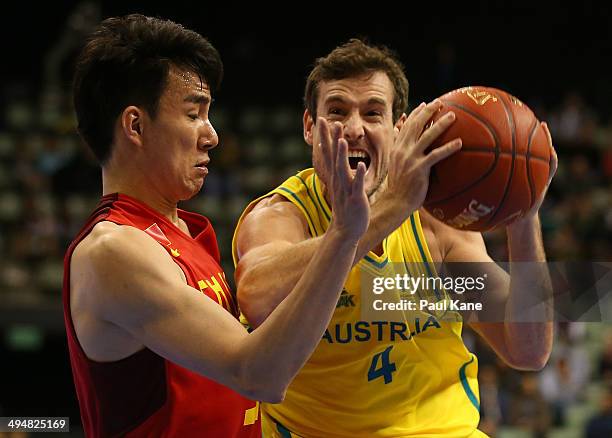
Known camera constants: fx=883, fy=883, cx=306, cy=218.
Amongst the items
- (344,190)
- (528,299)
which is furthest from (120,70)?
(528,299)

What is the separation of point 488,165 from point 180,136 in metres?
A: 1.01

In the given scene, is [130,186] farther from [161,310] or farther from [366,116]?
[366,116]

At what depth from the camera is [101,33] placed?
9.62ft

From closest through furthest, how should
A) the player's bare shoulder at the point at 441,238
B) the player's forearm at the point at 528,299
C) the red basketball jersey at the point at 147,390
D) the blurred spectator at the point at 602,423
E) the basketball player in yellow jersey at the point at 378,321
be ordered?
1. the red basketball jersey at the point at 147,390
2. the player's forearm at the point at 528,299
3. the basketball player in yellow jersey at the point at 378,321
4. the player's bare shoulder at the point at 441,238
5. the blurred spectator at the point at 602,423

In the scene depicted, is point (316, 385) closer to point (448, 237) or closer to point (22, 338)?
point (448, 237)

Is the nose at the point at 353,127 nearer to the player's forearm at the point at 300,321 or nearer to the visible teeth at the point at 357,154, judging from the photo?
the visible teeth at the point at 357,154

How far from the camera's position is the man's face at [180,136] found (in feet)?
9.45

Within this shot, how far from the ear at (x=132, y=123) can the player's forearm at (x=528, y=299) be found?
1.39 metres

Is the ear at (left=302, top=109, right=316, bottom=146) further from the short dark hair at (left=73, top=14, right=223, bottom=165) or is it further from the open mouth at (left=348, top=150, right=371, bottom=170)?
the short dark hair at (left=73, top=14, right=223, bottom=165)

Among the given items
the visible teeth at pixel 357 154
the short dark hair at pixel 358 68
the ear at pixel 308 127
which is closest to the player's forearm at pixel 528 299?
the visible teeth at pixel 357 154

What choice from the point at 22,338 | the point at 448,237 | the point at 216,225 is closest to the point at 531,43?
the point at 216,225

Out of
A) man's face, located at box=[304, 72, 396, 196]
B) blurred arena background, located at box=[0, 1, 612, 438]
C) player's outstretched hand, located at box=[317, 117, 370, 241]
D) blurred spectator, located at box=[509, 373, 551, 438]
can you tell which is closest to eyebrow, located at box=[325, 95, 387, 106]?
man's face, located at box=[304, 72, 396, 196]

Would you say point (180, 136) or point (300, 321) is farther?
point (180, 136)

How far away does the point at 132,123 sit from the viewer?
112 inches
